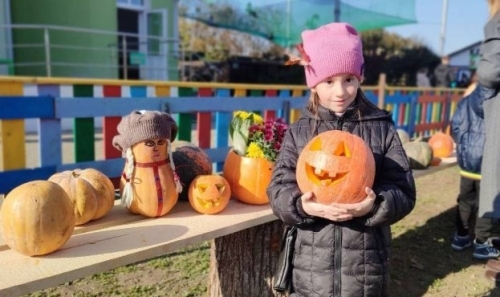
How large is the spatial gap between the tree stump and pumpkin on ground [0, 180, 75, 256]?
106 cm

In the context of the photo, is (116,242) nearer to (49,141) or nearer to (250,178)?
(250,178)

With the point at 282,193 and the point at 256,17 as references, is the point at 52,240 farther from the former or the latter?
the point at 256,17

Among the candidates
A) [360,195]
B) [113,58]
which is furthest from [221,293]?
[113,58]

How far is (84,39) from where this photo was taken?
12.3 m

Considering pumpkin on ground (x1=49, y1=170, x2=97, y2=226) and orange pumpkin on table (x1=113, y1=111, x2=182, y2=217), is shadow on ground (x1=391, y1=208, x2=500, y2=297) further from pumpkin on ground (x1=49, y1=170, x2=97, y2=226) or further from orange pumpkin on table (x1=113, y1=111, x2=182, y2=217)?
pumpkin on ground (x1=49, y1=170, x2=97, y2=226)

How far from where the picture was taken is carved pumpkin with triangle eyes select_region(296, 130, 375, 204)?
164cm

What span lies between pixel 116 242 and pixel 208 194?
19.9 inches

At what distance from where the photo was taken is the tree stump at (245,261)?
252 centimetres

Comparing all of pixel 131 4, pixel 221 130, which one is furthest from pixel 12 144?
pixel 131 4

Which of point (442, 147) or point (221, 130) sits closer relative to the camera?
point (442, 147)

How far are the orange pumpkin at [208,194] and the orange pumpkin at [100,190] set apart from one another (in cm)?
38

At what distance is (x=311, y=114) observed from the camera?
1903 millimetres

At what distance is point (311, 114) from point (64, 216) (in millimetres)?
1062

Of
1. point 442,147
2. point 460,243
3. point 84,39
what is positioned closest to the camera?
point 460,243
